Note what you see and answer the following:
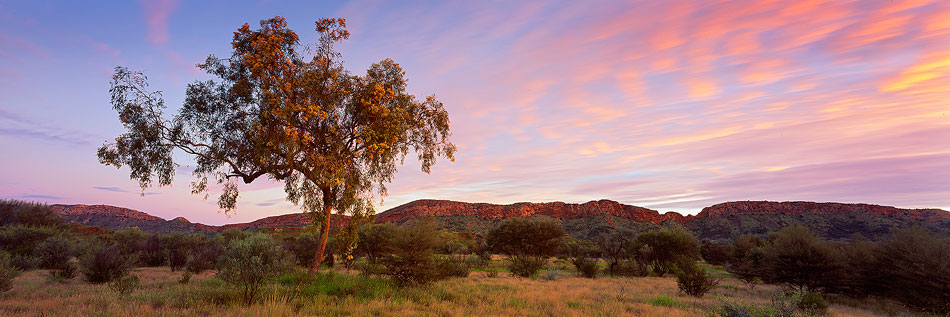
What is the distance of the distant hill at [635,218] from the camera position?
254 feet

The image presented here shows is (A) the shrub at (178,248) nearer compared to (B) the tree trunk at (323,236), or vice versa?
(B) the tree trunk at (323,236)

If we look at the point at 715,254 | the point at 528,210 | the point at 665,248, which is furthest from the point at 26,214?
the point at 528,210

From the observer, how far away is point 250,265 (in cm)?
907

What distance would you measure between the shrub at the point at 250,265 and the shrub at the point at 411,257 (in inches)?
164

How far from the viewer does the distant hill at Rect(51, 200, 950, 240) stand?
7750 cm

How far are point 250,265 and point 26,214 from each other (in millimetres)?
37606

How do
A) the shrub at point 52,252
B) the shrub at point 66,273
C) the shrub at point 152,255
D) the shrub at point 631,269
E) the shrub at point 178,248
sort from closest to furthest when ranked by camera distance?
1. the shrub at point 66,273
2. the shrub at point 52,252
3. the shrub at point 178,248
4. the shrub at point 152,255
5. the shrub at point 631,269

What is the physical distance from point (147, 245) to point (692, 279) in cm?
3475

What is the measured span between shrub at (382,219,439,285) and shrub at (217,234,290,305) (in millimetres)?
4161

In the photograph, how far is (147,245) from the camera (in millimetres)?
24750

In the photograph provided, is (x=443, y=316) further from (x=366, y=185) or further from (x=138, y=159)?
(x=138, y=159)

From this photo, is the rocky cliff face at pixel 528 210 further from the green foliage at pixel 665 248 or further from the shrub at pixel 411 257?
the shrub at pixel 411 257

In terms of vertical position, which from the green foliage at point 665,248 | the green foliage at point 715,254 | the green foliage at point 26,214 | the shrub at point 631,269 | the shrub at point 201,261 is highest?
the green foliage at point 26,214

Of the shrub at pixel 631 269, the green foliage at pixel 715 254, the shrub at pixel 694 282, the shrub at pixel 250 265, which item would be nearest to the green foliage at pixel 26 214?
the shrub at pixel 250 265
